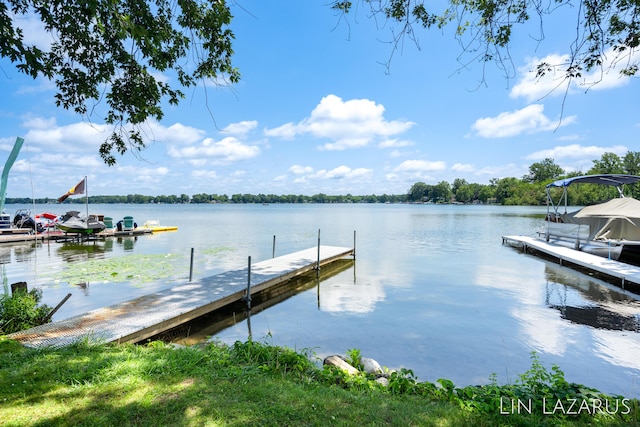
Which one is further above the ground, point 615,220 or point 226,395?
point 615,220

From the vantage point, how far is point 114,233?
25594 mm

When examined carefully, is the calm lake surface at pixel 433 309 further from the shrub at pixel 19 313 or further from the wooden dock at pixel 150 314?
the shrub at pixel 19 313

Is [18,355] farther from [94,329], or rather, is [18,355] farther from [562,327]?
[562,327]

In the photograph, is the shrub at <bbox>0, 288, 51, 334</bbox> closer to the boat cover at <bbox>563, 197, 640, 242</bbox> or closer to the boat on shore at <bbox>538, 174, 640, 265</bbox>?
the boat on shore at <bbox>538, 174, 640, 265</bbox>

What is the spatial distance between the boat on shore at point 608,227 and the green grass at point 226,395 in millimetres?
12992

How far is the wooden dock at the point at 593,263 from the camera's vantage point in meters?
10.7

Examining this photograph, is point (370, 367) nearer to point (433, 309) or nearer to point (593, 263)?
point (433, 309)

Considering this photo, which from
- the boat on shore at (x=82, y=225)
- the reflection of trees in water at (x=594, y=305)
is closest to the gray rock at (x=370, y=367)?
the reflection of trees in water at (x=594, y=305)

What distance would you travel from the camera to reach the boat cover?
14508 mm

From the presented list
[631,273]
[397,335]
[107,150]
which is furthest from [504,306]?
[107,150]

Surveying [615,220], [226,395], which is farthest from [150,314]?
[615,220]

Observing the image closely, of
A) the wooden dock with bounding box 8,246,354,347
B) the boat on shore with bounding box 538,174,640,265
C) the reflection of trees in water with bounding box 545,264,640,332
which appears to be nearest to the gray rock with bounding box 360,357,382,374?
the wooden dock with bounding box 8,246,354,347

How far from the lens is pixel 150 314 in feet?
22.1

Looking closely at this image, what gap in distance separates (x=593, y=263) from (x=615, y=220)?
4.05 metres
